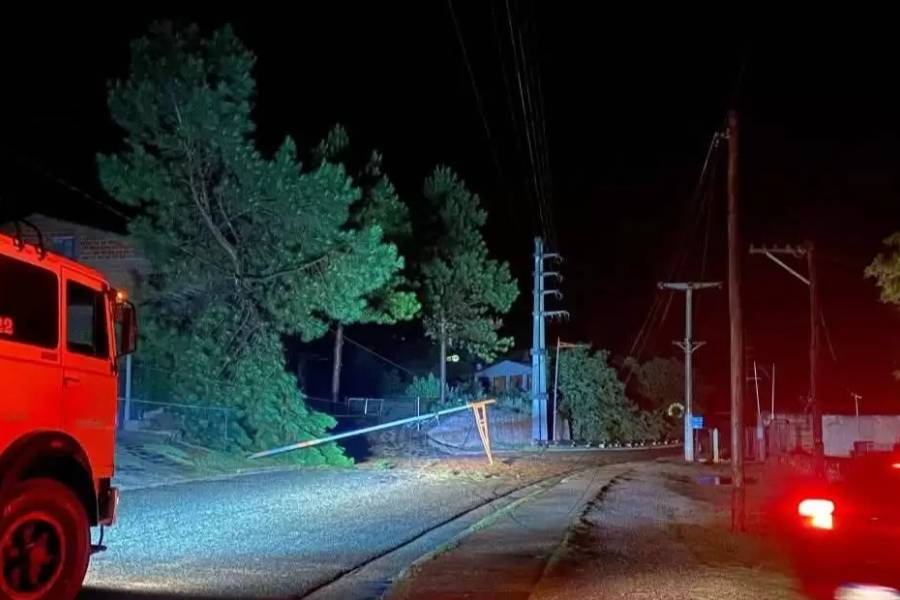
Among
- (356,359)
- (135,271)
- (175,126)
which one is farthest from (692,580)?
(356,359)

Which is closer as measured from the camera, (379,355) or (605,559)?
(605,559)

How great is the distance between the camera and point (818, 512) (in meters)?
9.90

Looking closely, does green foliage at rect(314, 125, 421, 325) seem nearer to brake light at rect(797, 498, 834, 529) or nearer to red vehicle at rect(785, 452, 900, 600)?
red vehicle at rect(785, 452, 900, 600)

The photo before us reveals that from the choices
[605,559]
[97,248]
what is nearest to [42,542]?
[605,559]

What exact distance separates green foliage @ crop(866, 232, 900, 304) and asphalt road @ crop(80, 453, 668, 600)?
30.6ft

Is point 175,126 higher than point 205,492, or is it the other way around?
point 175,126

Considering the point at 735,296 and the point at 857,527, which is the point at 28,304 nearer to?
the point at 857,527

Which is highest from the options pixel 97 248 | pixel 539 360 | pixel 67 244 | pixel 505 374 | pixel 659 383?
pixel 67 244

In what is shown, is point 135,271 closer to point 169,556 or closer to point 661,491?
point 661,491

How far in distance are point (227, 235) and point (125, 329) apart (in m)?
19.9

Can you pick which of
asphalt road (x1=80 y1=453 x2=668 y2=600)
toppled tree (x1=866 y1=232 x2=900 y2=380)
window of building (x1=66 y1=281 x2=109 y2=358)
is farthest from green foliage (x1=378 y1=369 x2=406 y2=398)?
window of building (x1=66 y1=281 x2=109 y2=358)

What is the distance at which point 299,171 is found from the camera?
87.2 ft

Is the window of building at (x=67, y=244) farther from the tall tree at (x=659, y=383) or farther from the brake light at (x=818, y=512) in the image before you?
the tall tree at (x=659, y=383)

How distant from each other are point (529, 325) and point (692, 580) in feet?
205
